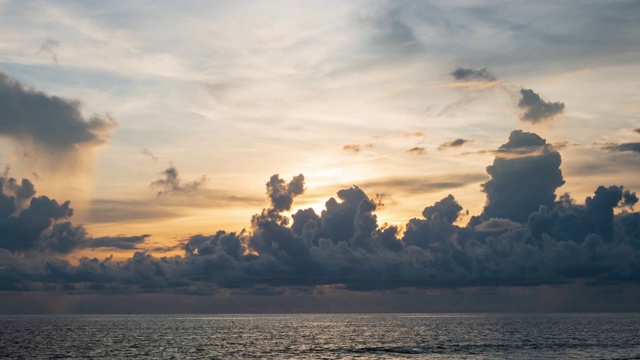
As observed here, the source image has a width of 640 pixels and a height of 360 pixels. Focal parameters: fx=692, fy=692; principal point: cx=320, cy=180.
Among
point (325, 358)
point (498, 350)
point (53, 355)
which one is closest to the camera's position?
point (325, 358)

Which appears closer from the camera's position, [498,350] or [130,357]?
[130,357]

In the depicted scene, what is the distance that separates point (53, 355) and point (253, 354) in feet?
171

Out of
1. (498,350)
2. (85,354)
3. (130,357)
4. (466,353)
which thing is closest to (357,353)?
(466,353)

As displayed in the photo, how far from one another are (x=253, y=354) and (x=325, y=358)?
25.6m

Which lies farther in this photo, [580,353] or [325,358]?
[580,353]

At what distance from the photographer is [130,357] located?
569 feet

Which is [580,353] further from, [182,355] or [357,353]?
[182,355]

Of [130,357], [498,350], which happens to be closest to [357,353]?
[498,350]

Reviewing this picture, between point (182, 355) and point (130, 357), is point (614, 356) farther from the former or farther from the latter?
point (130, 357)

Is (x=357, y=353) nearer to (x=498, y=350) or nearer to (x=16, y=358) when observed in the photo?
(x=498, y=350)

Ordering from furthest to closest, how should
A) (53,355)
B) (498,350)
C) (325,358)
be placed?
(498,350)
(53,355)
(325,358)

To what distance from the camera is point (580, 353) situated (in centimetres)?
18388

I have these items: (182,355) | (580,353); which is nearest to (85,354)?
(182,355)

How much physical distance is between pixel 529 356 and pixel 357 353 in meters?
44.1
